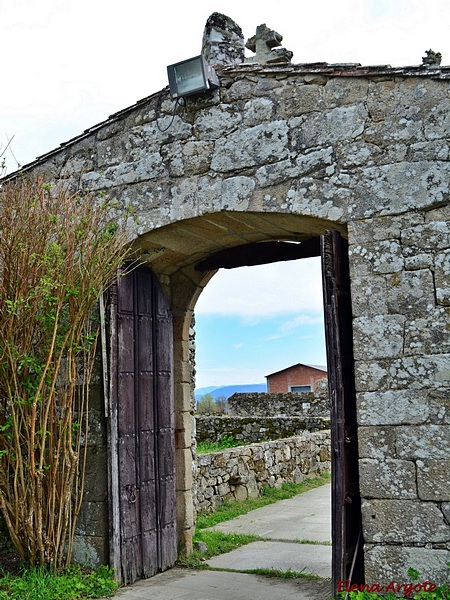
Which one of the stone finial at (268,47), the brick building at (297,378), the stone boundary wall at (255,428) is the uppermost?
the stone finial at (268,47)

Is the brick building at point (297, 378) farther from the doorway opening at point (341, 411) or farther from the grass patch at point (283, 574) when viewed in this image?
the doorway opening at point (341, 411)

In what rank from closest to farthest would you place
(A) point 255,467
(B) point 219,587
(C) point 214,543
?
1. (B) point 219,587
2. (C) point 214,543
3. (A) point 255,467

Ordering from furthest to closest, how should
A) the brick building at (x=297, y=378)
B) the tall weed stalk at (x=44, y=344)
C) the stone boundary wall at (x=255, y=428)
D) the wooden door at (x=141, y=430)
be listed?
the brick building at (x=297, y=378)
the stone boundary wall at (x=255, y=428)
the wooden door at (x=141, y=430)
the tall weed stalk at (x=44, y=344)

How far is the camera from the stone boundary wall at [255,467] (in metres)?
7.93

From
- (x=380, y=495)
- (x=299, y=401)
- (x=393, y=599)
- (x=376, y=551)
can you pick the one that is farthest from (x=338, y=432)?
(x=299, y=401)

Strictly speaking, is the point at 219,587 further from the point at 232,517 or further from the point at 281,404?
the point at 281,404

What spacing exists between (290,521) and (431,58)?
5329 millimetres

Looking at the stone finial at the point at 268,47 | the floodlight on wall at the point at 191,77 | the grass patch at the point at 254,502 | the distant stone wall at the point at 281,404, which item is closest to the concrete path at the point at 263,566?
the grass patch at the point at 254,502

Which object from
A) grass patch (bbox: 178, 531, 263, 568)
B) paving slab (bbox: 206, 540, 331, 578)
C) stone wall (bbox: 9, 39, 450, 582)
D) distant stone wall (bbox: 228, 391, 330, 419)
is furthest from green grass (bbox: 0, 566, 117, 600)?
distant stone wall (bbox: 228, 391, 330, 419)

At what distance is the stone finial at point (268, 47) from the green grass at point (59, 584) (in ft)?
12.2

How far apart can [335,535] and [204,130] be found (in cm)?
280

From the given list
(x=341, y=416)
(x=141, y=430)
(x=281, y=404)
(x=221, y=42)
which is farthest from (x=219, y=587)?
(x=281, y=404)

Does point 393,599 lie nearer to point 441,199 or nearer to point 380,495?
point 380,495

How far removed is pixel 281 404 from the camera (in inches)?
642
